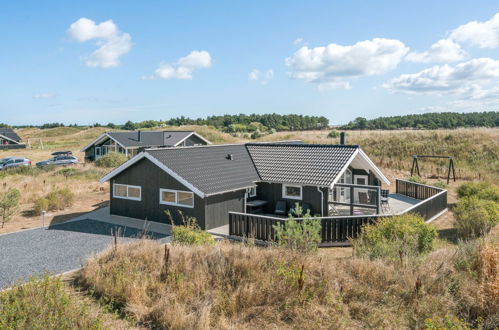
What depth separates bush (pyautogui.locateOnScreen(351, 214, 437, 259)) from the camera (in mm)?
10477

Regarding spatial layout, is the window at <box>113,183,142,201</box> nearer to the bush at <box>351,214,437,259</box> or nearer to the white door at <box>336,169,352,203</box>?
the white door at <box>336,169,352,203</box>

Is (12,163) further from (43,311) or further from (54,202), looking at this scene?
(43,311)

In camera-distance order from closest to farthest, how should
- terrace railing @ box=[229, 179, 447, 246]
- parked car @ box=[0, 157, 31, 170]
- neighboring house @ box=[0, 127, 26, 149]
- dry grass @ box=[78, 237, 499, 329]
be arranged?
dry grass @ box=[78, 237, 499, 329], terrace railing @ box=[229, 179, 447, 246], parked car @ box=[0, 157, 31, 170], neighboring house @ box=[0, 127, 26, 149]

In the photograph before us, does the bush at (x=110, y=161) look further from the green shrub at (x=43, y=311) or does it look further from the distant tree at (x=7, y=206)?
the green shrub at (x=43, y=311)

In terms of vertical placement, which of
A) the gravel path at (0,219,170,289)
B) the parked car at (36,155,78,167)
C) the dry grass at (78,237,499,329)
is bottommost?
the gravel path at (0,219,170,289)

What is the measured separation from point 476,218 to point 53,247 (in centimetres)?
1611

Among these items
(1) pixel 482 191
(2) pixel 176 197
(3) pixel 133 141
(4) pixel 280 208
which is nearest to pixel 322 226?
(4) pixel 280 208

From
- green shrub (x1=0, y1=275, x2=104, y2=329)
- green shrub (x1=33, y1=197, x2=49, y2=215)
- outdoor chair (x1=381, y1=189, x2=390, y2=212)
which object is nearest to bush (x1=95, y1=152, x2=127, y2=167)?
green shrub (x1=33, y1=197, x2=49, y2=215)

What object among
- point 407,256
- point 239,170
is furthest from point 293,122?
point 407,256

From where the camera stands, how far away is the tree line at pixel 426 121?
344ft

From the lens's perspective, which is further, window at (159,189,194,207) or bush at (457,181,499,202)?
bush at (457,181,499,202)

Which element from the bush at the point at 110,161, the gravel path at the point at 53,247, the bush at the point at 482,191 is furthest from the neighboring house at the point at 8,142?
the bush at the point at 482,191

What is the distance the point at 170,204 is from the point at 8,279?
735 cm

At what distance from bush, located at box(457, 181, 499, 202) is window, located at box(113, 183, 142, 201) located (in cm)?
1661
